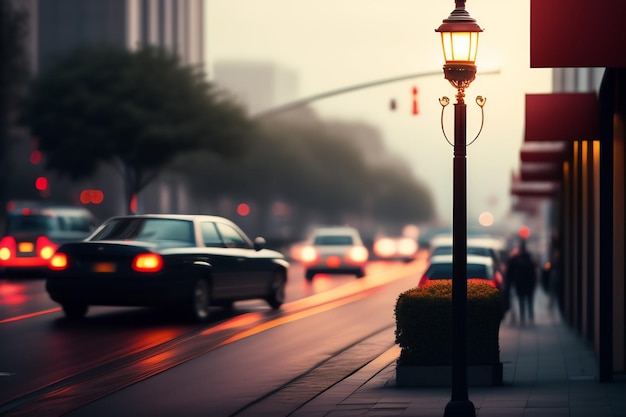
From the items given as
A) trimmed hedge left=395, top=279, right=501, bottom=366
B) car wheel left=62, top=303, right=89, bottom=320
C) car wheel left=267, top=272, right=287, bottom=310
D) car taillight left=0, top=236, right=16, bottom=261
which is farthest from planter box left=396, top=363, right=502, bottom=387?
car taillight left=0, top=236, right=16, bottom=261

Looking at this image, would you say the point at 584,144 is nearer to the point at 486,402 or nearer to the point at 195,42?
the point at 486,402

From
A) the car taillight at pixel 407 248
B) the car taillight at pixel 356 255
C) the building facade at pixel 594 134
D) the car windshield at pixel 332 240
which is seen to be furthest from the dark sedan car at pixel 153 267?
the car taillight at pixel 407 248

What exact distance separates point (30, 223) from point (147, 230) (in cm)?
1464

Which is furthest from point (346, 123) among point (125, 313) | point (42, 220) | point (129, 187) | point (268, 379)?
point (268, 379)

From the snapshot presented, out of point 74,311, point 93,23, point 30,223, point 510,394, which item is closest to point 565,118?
point 510,394

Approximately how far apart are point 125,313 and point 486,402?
10.9 m

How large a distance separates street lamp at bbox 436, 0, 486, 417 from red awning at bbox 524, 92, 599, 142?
487cm

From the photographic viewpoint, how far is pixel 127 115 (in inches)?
2088

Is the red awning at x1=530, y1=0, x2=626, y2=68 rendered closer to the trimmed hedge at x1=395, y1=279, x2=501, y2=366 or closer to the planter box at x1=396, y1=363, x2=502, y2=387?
the trimmed hedge at x1=395, y1=279, x2=501, y2=366

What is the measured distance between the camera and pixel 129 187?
54.7 m

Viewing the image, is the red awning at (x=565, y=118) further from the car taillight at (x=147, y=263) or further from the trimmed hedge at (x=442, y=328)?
the car taillight at (x=147, y=263)

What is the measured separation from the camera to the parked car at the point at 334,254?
37344 mm

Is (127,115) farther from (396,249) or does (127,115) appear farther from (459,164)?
(459,164)

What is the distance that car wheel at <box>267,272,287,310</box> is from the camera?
2255 cm
